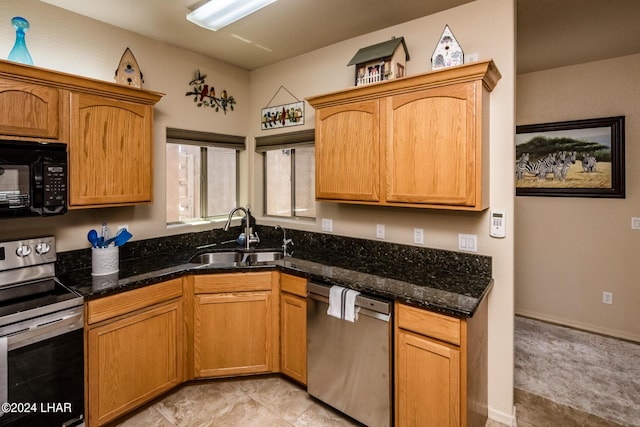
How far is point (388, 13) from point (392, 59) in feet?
1.26

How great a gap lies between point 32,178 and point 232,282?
4.36 ft

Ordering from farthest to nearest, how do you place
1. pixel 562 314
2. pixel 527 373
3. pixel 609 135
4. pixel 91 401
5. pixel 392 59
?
pixel 562 314 < pixel 609 135 < pixel 527 373 < pixel 392 59 < pixel 91 401

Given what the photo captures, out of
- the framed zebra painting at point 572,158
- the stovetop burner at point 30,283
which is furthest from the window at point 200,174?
the framed zebra painting at point 572,158

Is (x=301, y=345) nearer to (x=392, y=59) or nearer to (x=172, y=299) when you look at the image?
(x=172, y=299)

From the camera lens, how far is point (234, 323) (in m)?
2.44

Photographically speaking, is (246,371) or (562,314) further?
(562,314)

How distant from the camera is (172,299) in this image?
2.30 metres

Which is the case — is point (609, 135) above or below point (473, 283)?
above

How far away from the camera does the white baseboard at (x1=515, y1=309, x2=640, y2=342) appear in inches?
130

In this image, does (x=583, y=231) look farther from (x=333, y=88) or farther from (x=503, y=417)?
(x=333, y=88)

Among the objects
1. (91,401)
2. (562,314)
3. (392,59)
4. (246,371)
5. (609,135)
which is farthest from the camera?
(562,314)

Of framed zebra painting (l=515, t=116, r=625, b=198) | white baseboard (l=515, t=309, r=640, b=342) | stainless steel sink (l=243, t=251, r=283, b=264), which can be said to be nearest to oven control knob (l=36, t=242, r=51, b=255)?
stainless steel sink (l=243, t=251, r=283, b=264)

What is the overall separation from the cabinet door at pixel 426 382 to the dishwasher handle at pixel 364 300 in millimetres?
157

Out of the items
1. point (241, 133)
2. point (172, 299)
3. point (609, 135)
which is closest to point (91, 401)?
point (172, 299)
